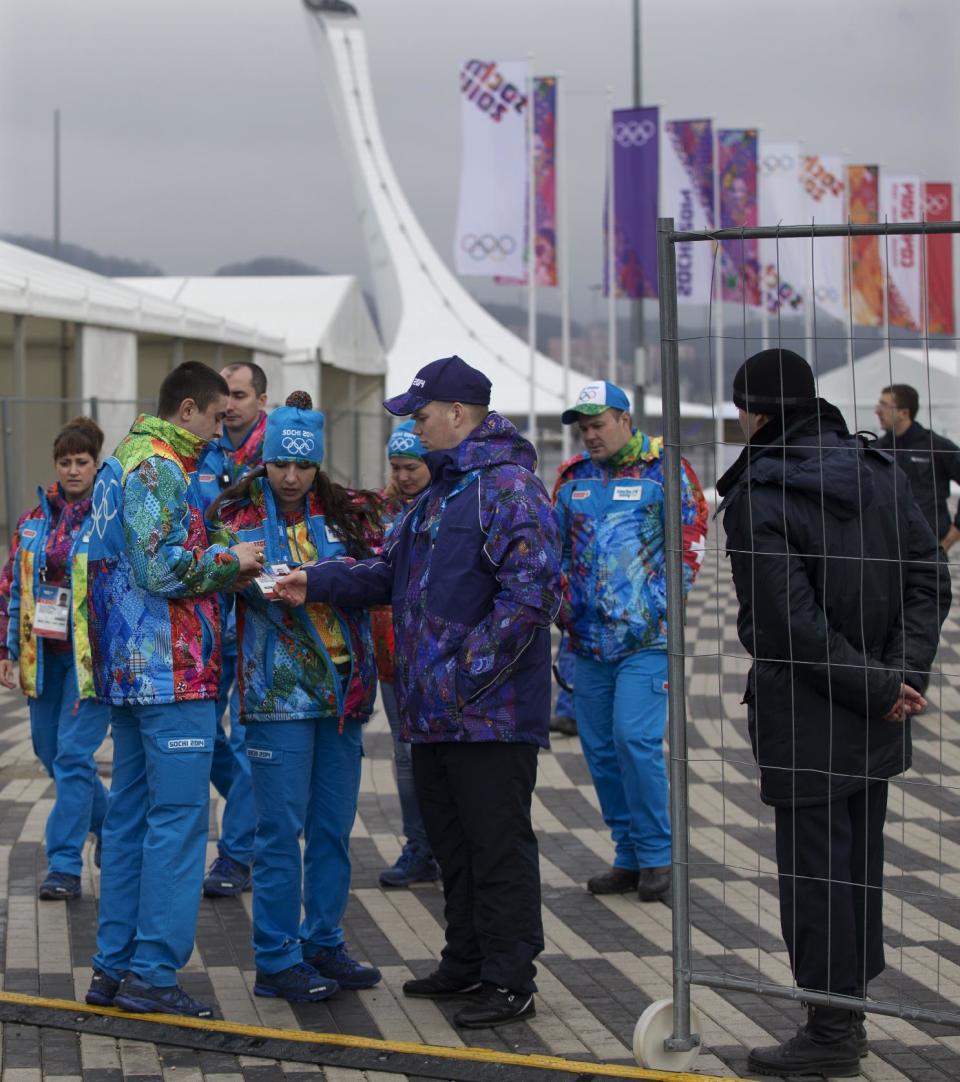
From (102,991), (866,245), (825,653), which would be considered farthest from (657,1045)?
(866,245)

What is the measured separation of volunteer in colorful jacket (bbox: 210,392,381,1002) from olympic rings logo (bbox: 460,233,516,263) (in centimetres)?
2222

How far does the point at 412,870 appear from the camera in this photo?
6320 mm

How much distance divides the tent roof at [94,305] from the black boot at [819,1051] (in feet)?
43.1

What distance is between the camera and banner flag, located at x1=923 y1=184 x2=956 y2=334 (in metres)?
32.7

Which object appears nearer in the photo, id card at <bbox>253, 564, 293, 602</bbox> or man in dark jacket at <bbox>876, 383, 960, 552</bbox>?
id card at <bbox>253, 564, 293, 602</bbox>

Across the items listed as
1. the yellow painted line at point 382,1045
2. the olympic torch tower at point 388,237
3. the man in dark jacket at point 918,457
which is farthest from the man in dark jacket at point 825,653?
the olympic torch tower at point 388,237

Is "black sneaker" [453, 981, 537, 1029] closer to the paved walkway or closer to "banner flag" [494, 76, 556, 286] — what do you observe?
the paved walkway

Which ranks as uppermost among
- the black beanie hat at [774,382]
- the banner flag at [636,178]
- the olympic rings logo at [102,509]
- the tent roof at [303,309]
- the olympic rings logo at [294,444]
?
the banner flag at [636,178]

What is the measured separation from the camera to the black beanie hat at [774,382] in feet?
13.8

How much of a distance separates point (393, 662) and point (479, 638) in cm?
136

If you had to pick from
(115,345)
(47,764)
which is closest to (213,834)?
(47,764)

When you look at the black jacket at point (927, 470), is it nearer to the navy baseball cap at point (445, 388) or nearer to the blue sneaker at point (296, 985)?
the navy baseball cap at point (445, 388)

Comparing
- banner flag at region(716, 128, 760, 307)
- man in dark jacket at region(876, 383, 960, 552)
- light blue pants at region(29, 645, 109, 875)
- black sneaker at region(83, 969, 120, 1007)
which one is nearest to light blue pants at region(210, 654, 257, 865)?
light blue pants at region(29, 645, 109, 875)

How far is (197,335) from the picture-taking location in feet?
67.4
